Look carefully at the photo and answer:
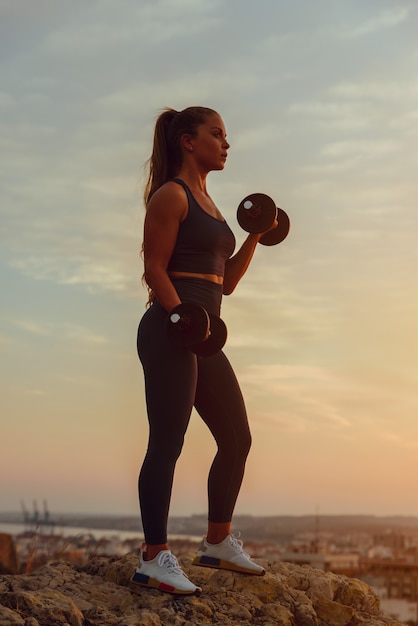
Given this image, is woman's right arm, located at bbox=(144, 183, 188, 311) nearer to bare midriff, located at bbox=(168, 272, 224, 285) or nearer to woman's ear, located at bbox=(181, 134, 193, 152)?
bare midriff, located at bbox=(168, 272, 224, 285)

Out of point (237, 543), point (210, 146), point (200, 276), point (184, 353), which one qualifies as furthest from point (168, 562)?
point (210, 146)

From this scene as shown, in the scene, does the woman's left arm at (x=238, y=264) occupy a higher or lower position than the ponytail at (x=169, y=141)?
lower

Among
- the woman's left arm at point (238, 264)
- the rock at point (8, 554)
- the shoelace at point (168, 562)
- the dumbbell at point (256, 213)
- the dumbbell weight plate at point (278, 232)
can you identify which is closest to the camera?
the shoelace at point (168, 562)

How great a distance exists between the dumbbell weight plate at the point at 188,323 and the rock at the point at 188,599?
132 cm

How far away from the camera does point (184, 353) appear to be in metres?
4.72

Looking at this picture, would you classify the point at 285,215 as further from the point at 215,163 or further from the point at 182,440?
the point at 182,440

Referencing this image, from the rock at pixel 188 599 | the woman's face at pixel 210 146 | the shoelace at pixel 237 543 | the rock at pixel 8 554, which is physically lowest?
the rock at pixel 188 599

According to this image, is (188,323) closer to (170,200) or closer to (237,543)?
(170,200)

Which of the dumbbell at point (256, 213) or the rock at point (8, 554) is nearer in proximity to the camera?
the dumbbell at point (256, 213)

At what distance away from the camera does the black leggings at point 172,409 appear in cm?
466

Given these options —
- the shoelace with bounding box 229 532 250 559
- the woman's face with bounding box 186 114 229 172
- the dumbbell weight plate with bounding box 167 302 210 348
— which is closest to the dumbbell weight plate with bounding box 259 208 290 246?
the woman's face with bounding box 186 114 229 172

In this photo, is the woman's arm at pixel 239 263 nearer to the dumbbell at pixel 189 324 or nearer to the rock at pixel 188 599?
the dumbbell at pixel 189 324

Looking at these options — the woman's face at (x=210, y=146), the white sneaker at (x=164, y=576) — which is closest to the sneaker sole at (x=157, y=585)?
the white sneaker at (x=164, y=576)

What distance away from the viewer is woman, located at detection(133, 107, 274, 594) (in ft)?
15.3
